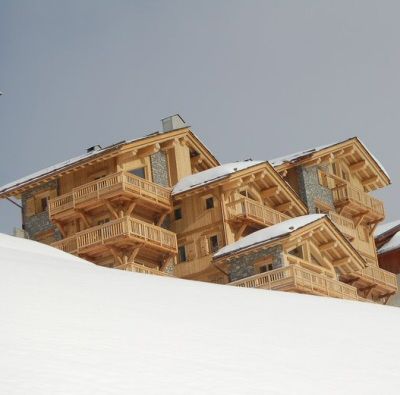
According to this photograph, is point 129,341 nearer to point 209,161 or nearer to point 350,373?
point 350,373

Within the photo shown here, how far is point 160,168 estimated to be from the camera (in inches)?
1492

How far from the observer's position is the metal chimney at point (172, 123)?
40.2 m

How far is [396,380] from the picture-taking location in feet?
32.1

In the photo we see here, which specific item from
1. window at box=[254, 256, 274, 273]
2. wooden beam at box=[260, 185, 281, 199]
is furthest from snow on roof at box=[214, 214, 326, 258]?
wooden beam at box=[260, 185, 281, 199]

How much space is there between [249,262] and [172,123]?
8.99m

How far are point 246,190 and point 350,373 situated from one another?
28149mm

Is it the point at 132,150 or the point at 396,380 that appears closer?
the point at 396,380

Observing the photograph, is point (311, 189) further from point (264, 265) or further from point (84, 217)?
point (84, 217)

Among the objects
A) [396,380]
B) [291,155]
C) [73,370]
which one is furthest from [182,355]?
[291,155]

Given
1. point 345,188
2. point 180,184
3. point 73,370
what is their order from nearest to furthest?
1. point 73,370
2. point 180,184
3. point 345,188

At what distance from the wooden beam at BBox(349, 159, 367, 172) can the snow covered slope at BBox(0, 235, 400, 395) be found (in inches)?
1259

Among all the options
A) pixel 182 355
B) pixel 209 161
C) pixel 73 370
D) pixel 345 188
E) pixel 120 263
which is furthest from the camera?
pixel 345 188

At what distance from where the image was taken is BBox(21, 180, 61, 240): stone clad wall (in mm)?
38438

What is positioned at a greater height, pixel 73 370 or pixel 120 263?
pixel 120 263
